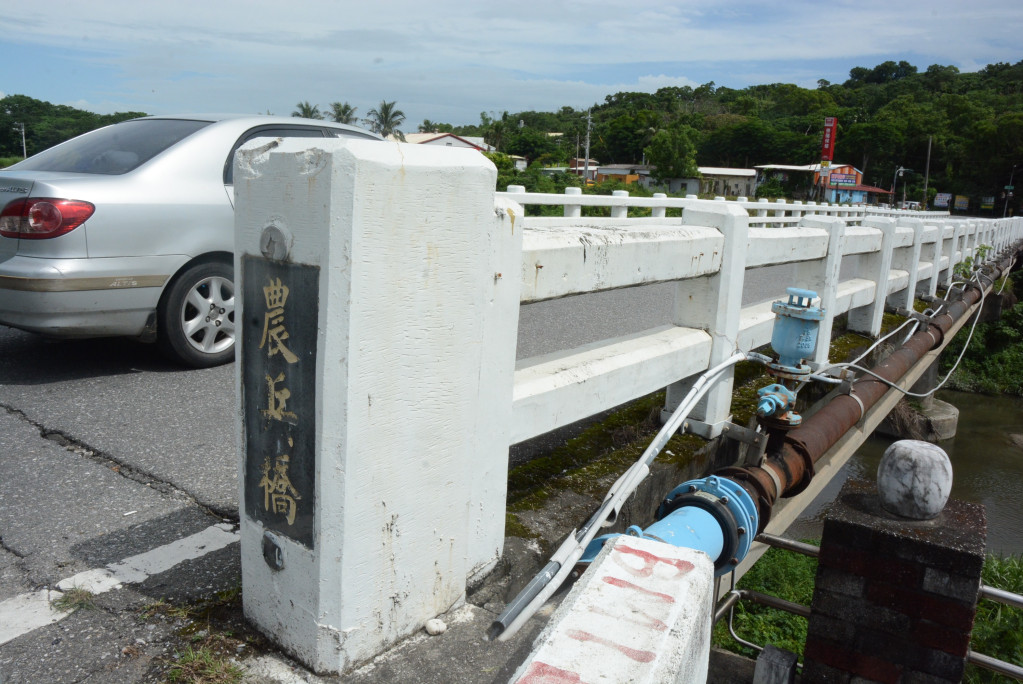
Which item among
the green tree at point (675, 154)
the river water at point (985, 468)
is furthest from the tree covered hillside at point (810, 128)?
the river water at point (985, 468)

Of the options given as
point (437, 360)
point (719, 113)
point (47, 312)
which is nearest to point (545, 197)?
point (47, 312)

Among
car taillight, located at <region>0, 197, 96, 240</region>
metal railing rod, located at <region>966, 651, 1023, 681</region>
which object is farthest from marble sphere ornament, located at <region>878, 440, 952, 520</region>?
car taillight, located at <region>0, 197, 96, 240</region>

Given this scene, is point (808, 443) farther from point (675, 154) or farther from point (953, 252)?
point (675, 154)

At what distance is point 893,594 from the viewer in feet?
9.97

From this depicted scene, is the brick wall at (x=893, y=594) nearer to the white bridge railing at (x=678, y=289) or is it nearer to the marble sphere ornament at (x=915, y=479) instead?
the marble sphere ornament at (x=915, y=479)

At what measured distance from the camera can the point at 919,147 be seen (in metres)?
94.8

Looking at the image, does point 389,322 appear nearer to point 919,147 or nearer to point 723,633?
point 723,633

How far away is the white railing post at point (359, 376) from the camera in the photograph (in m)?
1.96

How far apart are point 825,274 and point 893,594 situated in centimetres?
285

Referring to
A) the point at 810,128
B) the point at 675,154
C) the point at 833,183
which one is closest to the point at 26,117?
the point at 675,154

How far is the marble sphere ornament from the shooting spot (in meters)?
3.04

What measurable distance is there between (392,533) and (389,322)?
0.58 metres

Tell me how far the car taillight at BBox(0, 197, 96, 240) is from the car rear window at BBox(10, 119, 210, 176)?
49 cm

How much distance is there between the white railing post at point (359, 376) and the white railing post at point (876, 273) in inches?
219
